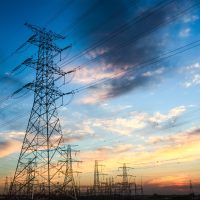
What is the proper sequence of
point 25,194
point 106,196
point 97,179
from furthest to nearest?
point 106,196
point 97,179
point 25,194

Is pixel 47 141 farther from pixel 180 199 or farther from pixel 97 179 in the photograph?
pixel 180 199

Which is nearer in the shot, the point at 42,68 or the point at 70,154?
the point at 42,68

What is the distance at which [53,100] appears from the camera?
3506cm

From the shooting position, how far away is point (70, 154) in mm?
59406

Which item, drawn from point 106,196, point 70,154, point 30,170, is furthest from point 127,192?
point 30,170

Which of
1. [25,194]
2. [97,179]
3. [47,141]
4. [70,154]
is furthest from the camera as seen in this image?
[97,179]

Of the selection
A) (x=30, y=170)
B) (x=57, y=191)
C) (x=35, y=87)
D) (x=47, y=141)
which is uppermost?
(x=35, y=87)

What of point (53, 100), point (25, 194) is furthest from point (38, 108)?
point (25, 194)

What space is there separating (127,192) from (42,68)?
69753 mm

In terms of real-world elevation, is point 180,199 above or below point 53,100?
below

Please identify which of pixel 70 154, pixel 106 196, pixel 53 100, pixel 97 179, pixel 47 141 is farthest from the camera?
pixel 106 196

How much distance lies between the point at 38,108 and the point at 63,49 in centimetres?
699

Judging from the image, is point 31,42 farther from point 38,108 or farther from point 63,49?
point 38,108

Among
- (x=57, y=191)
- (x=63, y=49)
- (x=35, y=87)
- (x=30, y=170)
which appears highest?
(x=63, y=49)
